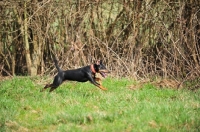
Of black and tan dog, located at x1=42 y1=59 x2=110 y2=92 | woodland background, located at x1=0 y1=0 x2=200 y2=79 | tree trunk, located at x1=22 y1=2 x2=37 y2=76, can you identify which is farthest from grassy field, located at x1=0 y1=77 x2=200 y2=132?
tree trunk, located at x1=22 y1=2 x2=37 y2=76

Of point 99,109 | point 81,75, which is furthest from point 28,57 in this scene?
point 99,109

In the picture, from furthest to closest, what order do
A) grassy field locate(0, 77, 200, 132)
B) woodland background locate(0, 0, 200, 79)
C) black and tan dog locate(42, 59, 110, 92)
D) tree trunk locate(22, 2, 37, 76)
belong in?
tree trunk locate(22, 2, 37, 76)
woodland background locate(0, 0, 200, 79)
black and tan dog locate(42, 59, 110, 92)
grassy field locate(0, 77, 200, 132)

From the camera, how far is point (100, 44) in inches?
482

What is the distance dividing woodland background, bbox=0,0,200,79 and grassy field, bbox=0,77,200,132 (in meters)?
A: 1.68

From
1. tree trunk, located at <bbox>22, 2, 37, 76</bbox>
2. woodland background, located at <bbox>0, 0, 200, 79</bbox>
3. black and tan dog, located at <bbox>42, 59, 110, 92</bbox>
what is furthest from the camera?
tree trunk, located at <bbox>22, 2, 37, 76</bbox>

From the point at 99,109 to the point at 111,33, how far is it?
16.2ft

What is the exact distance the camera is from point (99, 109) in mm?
8000

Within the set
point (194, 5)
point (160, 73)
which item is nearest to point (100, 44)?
point (160, 73)

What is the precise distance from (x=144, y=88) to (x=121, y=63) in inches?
82.5

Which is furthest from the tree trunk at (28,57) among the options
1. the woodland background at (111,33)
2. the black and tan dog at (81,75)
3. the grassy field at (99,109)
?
the black and tan dog at (81,75)

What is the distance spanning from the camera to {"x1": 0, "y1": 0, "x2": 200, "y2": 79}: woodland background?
11562 mm

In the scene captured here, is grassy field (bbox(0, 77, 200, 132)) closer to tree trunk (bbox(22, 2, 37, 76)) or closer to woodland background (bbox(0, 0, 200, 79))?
woodland background (bbox(0, 0, 200, 79))

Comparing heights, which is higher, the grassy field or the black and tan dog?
the black and tan dog

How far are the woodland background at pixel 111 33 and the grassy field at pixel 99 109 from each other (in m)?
1.68
